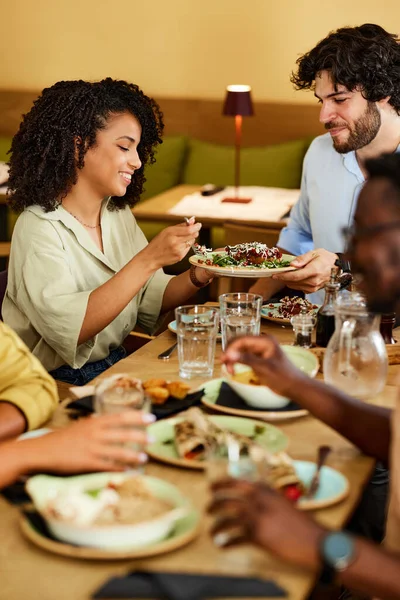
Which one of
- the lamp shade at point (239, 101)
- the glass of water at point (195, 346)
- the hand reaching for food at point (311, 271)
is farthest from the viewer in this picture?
the lamp shade at point (239, 101)

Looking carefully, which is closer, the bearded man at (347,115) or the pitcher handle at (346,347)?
the pitcher handle at (346,347)

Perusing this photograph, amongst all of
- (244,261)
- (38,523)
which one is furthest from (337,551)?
(244,261)

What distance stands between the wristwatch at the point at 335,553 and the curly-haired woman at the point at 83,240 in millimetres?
1335

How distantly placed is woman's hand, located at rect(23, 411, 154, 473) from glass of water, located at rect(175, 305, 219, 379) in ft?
2.01

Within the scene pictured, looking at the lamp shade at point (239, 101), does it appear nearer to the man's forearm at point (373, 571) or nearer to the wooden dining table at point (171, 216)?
the wooden dining table at point (171, 216)

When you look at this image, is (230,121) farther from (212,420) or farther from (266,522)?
(266,522)

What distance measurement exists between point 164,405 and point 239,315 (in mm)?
465

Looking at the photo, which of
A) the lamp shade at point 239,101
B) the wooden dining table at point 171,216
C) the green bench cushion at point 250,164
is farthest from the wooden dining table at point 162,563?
the green bench cushion at point 250,164

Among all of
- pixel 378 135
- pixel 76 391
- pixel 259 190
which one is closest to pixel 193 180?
pixel 259 190

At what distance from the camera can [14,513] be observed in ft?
4.26

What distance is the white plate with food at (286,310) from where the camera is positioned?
2.38m

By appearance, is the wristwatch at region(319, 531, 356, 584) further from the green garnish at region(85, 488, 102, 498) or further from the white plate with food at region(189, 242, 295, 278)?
the white plate with food at region(189, 242, 295, 278)

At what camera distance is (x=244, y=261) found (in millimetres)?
2625

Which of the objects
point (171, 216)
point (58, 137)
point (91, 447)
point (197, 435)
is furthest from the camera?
point (171, 216)
